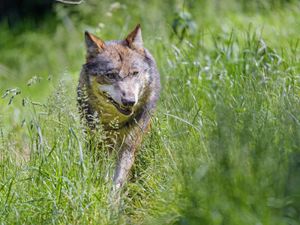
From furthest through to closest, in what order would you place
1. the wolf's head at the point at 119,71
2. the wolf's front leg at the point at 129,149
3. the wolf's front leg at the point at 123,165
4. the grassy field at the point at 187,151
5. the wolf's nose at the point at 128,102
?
the wolf's head at the point at 119,71 < the wolf's nose at the point at 128,102 < the wolf's front leg at the point at 129,149 < the wolf's front leg at the point at 123,165 < the grassy field at the point at 187,151

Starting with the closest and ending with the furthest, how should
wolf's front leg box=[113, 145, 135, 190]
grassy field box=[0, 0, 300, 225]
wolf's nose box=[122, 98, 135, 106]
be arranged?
grassy field box=[0, 0, 300, 225] → wolf's front leg box=[113, 145, 135, 190] → wolf's nose box=[122, 98, 135, 106]

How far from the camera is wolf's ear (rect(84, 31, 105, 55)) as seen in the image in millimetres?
6574

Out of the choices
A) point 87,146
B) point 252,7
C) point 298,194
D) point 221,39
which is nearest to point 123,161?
point 87,146

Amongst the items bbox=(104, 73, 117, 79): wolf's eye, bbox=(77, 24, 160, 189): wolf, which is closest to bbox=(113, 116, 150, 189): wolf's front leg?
bbox=(77, 24, 160, 189): wolf

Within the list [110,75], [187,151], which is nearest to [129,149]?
[110,75]

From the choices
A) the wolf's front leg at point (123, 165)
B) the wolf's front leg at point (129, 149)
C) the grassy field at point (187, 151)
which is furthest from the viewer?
the wolf's front leg at point (129, 149)

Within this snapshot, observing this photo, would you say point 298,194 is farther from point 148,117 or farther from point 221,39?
point 221,39

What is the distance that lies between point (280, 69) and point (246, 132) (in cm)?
242

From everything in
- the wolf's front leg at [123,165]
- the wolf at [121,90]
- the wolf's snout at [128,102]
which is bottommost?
the wolf's front leg at [123,165]

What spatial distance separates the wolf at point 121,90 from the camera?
20.2 ft

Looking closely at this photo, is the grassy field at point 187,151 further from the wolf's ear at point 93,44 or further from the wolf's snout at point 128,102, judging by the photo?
the wolf's ear at point 93,44

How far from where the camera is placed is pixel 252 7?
1123 cm

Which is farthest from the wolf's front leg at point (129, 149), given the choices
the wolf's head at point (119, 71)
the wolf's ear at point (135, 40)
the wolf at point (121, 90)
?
the wolf's ear at point (135, 40)

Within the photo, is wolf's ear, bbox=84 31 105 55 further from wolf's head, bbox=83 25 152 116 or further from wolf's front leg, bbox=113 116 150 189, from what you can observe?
wolf's front leg, bbox=113 116 150 189
